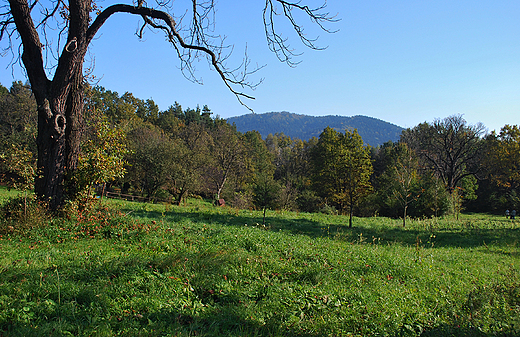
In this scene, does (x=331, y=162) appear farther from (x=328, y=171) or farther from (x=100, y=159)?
(x=100, y=159)

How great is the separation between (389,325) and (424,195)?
27.8 m

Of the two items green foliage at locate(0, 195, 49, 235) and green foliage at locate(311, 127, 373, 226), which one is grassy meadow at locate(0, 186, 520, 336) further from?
green foliage at locate(311, 127, 373, 226)

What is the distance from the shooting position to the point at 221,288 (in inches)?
194

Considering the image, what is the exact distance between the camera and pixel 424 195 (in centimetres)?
2834

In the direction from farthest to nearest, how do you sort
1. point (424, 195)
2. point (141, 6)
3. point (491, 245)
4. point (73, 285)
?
1. point (424, 195)
2. point (491, 245)
3. point (141, 6)
4. point (73, 285)

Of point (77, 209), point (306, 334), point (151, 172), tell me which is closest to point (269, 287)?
point (306, 334)

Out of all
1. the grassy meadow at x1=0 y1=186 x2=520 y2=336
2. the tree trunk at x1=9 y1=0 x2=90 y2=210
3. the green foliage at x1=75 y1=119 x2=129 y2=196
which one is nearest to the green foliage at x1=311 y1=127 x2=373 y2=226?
the grassy meadow at x1=0 y1=186 x2=520 y2=336

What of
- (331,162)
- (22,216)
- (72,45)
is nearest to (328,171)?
(331,162)

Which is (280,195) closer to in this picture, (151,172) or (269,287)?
(151,172)

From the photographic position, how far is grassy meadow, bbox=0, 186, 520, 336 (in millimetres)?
3707

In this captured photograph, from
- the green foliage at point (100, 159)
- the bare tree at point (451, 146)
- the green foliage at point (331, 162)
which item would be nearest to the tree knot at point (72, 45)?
the green foliage at point (100, 159)

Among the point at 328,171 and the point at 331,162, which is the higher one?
the point at 331,162

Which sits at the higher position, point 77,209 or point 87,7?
point 87,7

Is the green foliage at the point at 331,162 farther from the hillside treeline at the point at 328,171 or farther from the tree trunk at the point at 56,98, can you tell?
the tree trunk at the point at 56,98
